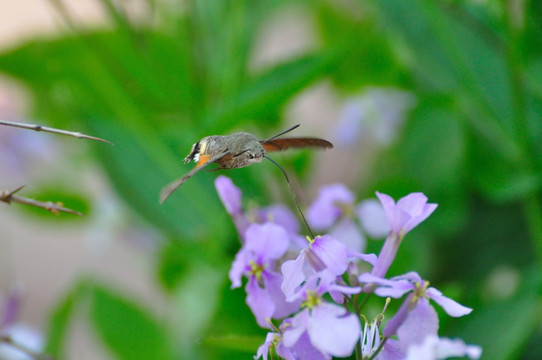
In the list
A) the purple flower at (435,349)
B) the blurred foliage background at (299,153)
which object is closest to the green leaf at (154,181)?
the blurred foliage background at (299,153)

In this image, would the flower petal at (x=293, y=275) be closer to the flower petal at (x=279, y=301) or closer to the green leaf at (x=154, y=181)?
the flower petal at (x=279, y=301)

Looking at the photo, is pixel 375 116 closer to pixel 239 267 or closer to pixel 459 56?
pixel 459 56

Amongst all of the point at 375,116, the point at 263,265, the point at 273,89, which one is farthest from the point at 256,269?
the point at 375,116

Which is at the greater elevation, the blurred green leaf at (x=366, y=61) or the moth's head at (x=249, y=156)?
A: the blurred green leaf at (x=366, y=61)

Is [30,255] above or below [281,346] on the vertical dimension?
above

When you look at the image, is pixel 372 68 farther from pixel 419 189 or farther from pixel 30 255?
pixel 30 255

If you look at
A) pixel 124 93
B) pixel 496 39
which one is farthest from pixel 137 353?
pixel 496 39
